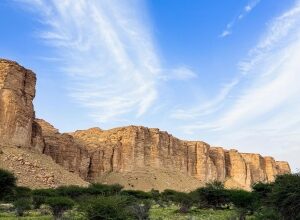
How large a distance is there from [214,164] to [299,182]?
108 m

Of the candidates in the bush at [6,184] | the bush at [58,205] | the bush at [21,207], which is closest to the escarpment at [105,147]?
the bush at [6,184]

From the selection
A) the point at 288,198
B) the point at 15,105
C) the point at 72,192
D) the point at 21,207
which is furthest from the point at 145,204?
the point at 15,105

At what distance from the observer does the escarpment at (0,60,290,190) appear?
65.5 meters

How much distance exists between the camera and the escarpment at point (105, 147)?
6550 cm

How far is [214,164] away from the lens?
12556cm

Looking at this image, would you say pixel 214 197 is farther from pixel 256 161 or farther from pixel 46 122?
pixel 256 161

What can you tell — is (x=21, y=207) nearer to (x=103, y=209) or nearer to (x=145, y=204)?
(x=145, y=204)

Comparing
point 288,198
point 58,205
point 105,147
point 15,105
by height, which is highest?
point 105,147

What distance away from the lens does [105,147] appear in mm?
95875

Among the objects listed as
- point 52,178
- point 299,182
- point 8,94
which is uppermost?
point 8,94

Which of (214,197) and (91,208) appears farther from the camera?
(214,197)

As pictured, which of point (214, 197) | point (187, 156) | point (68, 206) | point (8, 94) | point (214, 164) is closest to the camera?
point (68, 206)

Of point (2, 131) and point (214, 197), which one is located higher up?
point (2, 131)

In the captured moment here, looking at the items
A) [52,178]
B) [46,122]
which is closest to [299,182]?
[52,178]
